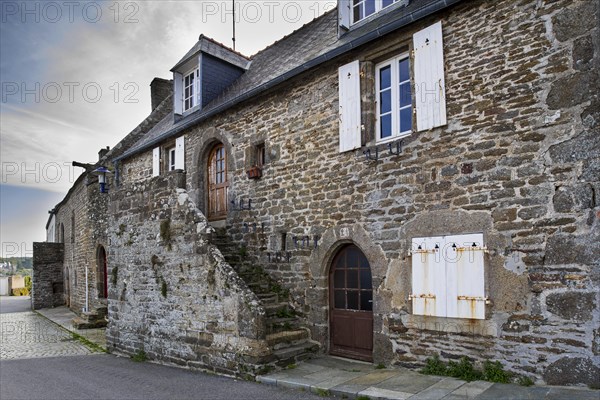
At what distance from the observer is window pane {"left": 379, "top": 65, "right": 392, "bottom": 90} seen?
700 centimetres

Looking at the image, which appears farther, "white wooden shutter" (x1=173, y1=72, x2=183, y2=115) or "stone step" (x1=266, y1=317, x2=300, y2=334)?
"white wooden shutter" (x1=173, y1=72, x2=183, y2=115)

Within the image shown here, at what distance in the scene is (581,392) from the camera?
4.63 metres

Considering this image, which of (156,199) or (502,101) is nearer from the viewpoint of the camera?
(502,101)

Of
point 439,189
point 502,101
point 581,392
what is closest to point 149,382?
point 439,189

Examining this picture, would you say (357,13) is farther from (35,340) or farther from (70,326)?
(70,326)

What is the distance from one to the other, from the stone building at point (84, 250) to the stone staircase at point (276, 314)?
7.42 m

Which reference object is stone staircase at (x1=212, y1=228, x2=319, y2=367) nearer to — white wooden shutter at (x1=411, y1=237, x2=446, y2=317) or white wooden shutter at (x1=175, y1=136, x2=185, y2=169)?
white wooden shutter at (x1=411, y1=237, x2=446, y2=317)

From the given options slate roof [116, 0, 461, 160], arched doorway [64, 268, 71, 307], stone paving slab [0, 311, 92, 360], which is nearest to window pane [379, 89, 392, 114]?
slate roof [116, 0, 461, 160]

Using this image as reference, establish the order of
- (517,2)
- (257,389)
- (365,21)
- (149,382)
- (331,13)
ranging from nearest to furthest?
(517,2), (257,389), (149,382), (365,21), (331,13)

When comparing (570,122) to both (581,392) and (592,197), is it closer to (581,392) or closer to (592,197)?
(592,197)

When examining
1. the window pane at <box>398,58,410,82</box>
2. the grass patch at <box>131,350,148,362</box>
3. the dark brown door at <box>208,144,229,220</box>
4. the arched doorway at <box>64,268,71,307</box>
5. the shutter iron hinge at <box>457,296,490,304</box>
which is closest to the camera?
the shutter iron hinge at <box>457,296,490,304</box>

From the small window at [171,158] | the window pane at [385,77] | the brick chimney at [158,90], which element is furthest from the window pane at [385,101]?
the brick chimney at [158,90]

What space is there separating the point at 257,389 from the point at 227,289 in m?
1.61

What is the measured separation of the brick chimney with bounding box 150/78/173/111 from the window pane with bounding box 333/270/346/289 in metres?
14.4
